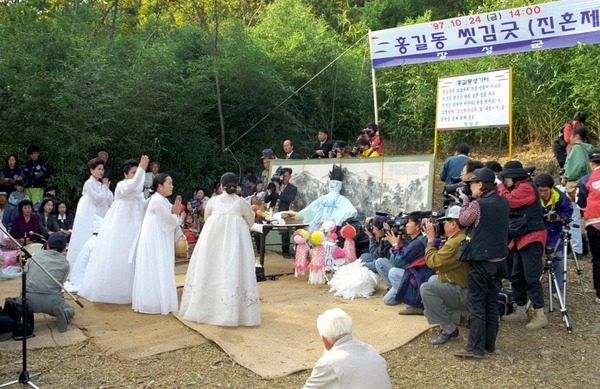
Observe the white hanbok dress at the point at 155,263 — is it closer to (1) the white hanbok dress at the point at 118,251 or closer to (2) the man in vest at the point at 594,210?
(1) the white hanbok dress at the point at 118,251

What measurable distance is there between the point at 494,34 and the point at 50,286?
7965 mm

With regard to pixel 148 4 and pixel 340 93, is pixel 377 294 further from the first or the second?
pixel 148 4

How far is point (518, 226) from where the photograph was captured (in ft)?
22.2

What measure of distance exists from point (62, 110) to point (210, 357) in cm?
762

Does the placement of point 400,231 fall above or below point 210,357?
above

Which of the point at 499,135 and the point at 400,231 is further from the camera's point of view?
the point at 499,135

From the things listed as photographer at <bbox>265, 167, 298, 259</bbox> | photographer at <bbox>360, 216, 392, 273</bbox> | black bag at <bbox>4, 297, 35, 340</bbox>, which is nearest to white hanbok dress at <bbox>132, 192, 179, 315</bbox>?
black bag at <bbox>4, 297, 35, 340</bbox>

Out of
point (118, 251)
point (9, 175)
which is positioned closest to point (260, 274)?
point (118, 251)

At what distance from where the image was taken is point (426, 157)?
10305 mm

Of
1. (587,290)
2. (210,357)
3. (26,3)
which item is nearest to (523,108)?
(587,290)

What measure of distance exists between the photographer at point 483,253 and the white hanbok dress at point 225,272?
2.27 meters

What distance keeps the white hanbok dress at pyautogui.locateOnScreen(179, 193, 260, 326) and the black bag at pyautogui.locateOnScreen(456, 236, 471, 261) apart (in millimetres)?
2284

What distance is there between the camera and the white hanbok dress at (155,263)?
7609 millimetres

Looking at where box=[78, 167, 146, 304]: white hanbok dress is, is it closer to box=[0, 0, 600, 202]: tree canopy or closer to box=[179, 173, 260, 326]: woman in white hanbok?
box=[179, 173, 260, 326]: woman in white hanbok
